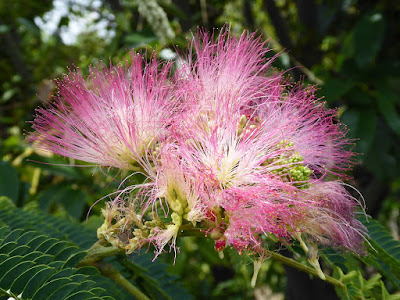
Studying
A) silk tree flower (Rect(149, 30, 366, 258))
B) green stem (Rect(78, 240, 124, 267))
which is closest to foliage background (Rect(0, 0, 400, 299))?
silk tree flower (Rect(149, 30, 366, 258))

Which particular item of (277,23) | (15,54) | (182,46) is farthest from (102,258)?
(15,54)

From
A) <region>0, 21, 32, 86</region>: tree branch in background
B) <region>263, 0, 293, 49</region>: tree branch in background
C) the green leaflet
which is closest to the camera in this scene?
the green leaflet

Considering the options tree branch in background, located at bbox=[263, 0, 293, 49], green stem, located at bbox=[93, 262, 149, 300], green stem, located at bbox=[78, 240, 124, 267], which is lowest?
green stem, located at bbox=[93, 262, 149, 300]

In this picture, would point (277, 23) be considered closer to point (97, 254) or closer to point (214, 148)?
point (214, 148)

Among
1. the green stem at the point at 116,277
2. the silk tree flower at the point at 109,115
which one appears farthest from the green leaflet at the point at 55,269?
the silk tree flower at the point at 109,115

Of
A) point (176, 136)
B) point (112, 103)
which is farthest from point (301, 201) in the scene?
point (112, 103)

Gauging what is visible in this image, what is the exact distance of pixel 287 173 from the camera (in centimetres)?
121

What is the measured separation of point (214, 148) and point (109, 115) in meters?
0.41

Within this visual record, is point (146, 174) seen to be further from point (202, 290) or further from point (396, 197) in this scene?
point (396, 197)

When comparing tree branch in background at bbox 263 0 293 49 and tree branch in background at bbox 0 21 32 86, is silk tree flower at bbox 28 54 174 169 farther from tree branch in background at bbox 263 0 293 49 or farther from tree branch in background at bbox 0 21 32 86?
tree branch in background at bbox 0 21 32 86

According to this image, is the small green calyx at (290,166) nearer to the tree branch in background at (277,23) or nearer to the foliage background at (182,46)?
the foliage background at (182,46)

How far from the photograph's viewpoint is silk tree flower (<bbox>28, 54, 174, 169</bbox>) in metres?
1.34

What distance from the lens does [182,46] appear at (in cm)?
226

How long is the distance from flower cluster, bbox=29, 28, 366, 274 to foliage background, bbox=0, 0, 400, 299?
22 cm
